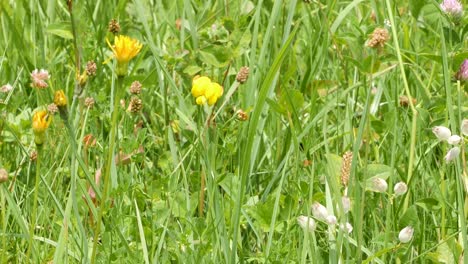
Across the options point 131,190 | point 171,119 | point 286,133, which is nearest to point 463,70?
point 286,133

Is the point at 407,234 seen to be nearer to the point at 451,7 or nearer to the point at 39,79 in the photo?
the point at 451,7

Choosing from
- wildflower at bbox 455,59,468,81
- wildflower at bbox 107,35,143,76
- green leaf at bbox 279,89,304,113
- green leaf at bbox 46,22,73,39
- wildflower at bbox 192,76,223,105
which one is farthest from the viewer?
green leaf at bbox 46,22,73,39

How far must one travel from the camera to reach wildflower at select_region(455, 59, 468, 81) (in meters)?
1.99

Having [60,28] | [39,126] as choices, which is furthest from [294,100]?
[39,126]

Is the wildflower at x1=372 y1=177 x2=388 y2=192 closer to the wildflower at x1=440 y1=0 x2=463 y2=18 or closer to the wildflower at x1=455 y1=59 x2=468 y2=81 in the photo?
the wildflower at x1=455 y1=59 x2=468 y2=81

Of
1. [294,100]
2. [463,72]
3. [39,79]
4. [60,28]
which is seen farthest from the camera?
[60,28]

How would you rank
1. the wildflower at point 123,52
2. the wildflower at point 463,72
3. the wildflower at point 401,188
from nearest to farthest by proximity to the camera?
the wildflower at point 123,52 → the wildflower at point 401,188 → the wildflower at point 463,72

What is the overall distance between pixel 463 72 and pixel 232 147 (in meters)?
0.53

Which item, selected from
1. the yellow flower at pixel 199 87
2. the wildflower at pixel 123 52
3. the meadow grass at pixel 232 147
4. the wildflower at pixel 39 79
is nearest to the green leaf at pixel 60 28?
the meadow grass at pixel 232 147

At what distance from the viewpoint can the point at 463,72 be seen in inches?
78.5

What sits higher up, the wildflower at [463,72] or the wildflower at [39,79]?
the wildflower at [463,72]

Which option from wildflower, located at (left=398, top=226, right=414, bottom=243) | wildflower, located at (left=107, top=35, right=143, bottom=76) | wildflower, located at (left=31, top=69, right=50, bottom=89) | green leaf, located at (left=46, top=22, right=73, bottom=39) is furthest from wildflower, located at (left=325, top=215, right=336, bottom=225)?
green leaf, located at (left=46, top=22, right=73, bottom=39)

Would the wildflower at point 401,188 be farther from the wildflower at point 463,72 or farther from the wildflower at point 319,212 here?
the wildflower at point 463,72

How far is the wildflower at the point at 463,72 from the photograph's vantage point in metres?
1.99
